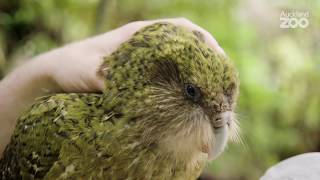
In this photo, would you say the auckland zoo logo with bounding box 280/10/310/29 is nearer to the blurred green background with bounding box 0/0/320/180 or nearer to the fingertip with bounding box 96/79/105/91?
the blurred green background with bounding box 0/0/320/180

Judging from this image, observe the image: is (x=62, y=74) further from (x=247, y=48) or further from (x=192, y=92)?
(x=247, y=48)

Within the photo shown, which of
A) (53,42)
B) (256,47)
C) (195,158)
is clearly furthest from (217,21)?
(195,158)

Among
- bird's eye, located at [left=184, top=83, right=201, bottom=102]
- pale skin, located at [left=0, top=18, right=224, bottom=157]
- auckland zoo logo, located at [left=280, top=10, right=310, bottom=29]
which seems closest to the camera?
bird's eye, located at [left=184, top=83, right=201, bottom=102]

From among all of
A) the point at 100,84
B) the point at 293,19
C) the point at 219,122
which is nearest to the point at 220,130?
the point at 219,122

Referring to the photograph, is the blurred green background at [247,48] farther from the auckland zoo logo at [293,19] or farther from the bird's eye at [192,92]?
the bird's eye at [192,92]

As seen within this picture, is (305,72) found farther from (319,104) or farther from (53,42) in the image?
(53,42)

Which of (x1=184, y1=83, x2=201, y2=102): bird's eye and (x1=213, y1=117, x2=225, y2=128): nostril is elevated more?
(x1=184, y1=83, x2=201, y2=102): bird's eye

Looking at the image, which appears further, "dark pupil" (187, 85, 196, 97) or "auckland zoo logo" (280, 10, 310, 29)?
"auckland zoo logo" (280, 10, 310, 29)

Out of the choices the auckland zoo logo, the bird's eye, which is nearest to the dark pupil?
the bird's eye
